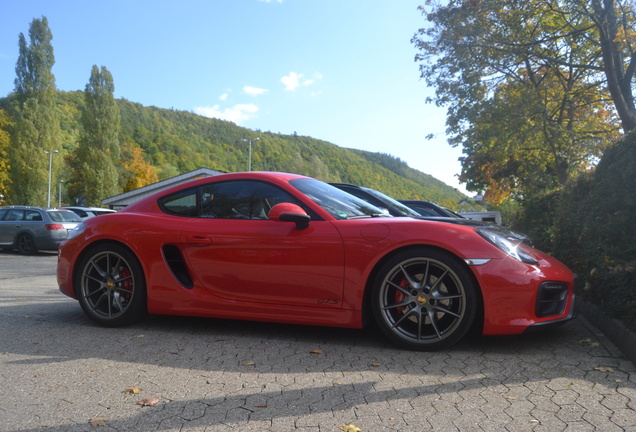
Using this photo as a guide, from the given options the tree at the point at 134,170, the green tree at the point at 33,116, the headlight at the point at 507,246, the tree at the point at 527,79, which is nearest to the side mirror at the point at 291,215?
the headlight at the point at 507,246

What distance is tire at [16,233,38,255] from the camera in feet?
51.5

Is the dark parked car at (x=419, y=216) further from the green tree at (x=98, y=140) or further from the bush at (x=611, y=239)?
the green tree at (x=98, y=140)

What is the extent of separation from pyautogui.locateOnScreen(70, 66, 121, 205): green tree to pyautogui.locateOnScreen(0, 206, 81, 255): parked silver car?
4797cm

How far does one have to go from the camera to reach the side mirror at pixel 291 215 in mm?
3963

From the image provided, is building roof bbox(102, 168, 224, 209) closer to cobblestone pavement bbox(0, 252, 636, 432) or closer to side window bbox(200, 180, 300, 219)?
side window bbox(200, 180, 300, 219)

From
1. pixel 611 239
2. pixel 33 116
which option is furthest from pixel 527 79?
pixel 33 116

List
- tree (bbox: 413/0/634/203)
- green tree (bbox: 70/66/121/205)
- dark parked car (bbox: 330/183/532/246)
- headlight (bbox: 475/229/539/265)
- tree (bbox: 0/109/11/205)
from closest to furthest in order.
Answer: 1. headlight (bbox: 475/229/539/265)
2. dark parked car (bbox: 330/183/532/246)
3. tree (bbox: 413/0/634/203)
4. tree (bbox: 0/109/11/205)
5. green tree (bbox: 70/66/121/205)

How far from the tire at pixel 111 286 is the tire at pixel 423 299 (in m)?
2.10

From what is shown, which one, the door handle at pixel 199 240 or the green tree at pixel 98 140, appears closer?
the door handle at pixel 199 240

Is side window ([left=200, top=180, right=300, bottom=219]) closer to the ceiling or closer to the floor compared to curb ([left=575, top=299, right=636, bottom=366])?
closer to the ceiling

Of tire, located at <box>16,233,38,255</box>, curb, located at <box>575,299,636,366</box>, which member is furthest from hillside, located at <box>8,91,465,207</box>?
curb, located at <box>575,299,636,366</box>

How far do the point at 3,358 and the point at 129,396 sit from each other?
1.40 metres

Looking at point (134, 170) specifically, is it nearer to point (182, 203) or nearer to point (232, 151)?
point (232, 151)

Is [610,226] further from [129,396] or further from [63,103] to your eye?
[63,103]
